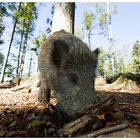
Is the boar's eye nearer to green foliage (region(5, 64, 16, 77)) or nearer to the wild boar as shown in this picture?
the wild boar

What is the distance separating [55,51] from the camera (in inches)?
193

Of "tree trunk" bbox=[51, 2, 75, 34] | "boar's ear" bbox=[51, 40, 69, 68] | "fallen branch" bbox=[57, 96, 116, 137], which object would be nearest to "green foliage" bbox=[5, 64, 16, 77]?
"tree trunk" bbox=[51, 2, 75, 34]

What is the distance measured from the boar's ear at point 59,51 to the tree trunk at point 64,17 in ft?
9.52

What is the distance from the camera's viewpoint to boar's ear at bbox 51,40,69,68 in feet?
15.7

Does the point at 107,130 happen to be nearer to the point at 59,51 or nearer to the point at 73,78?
the point at 73,78

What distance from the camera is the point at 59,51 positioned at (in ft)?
15.9

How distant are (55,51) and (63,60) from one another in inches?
10.4

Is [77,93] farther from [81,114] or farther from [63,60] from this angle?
[63,60]

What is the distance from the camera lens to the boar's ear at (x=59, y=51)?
4.79 metres

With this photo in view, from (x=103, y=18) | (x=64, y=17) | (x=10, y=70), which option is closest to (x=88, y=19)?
(x=103, y=18)

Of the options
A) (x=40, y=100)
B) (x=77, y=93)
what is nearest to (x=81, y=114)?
(x=77, y=93)

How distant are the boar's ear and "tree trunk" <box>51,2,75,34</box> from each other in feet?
9.52

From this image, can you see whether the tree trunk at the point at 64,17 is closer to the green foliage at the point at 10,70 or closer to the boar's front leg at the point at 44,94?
the boar's front leg at the point at 44,94

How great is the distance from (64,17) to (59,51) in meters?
3.25
